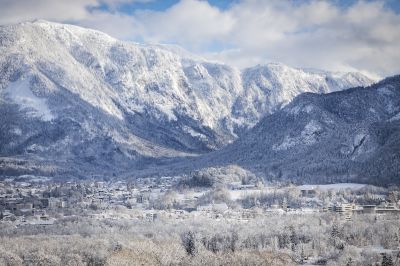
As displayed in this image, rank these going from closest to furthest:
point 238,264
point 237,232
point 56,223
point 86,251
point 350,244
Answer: point 238,264 < point 86,251 < point 350,244 < point 237,232 < point 56,223

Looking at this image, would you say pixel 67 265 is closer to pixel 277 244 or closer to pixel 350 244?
pixel 277 244

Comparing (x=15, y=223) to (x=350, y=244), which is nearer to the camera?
(x=350, y=244)

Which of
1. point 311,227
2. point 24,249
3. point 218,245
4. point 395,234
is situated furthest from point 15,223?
point 395,234

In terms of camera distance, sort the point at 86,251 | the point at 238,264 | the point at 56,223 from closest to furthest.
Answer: the point at 238,264, the point at 86,251, the point at 56,223

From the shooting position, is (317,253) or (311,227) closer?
(317,253)

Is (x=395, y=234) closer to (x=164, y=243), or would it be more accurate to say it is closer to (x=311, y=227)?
(x=311, y=227)

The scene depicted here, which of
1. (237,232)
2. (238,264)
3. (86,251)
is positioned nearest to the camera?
(238,264)

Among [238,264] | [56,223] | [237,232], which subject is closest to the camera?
[238,264]

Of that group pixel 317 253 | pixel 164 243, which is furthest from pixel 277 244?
pixel 164 243
